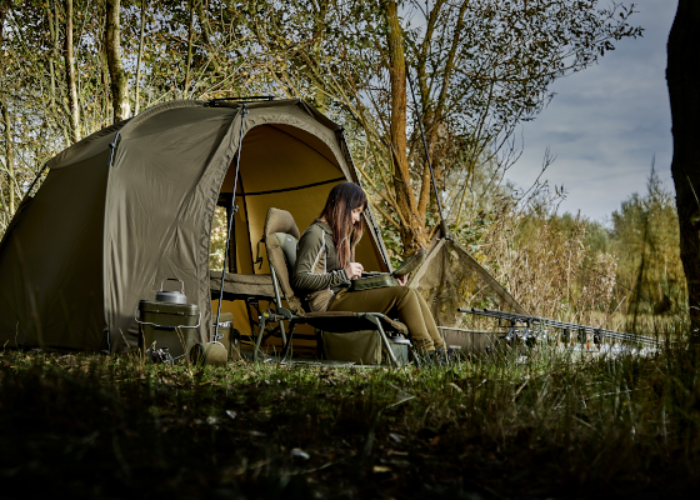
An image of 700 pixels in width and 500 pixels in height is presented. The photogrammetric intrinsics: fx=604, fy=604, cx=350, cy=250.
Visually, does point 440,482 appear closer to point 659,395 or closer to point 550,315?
point 659,395

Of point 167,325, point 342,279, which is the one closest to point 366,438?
point 342,279

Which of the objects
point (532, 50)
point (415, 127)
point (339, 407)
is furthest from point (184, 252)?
point (532, 50)

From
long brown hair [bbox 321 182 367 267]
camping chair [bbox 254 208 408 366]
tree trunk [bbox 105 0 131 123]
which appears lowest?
camping chair [bbox 254 208 408 366]

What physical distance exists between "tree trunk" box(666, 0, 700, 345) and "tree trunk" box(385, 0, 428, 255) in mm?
3966

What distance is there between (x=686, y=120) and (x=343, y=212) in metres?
2.22

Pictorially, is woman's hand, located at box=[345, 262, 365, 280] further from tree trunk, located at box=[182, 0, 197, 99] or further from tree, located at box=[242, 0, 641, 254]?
tree trunk, located at box=[182, 0, 197, 99]

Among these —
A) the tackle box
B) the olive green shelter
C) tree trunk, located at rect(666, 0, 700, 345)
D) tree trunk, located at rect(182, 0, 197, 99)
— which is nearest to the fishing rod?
tree trunk, located at rect(666, 0, 700, 345)

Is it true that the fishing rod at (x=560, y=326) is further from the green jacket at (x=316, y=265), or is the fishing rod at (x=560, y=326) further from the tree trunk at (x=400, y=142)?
the tree trunk at (x=400, y=142)

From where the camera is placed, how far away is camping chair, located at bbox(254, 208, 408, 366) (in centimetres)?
381

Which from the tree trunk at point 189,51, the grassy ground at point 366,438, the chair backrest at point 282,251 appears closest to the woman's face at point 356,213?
the chair backrest at point 282,251

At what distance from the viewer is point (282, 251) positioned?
4434 millimetres

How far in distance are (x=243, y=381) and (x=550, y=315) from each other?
3.80 meters

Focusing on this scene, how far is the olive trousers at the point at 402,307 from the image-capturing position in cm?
393

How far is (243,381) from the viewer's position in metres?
2.98
